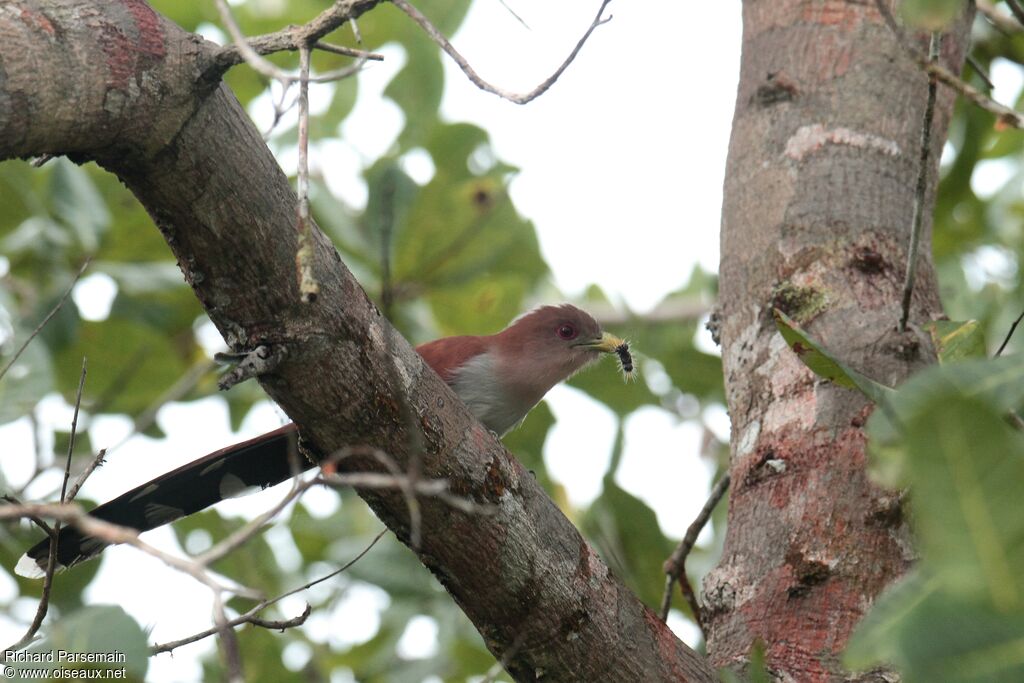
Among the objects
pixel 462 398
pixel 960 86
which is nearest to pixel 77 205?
pixel 462 398

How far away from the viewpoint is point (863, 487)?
2.95 meters

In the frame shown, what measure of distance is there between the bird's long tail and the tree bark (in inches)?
35.3

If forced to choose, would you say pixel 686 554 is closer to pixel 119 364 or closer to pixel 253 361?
pixel 253 361

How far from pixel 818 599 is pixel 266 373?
5.07ft

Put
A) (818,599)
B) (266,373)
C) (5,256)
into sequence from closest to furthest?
(266,373), (818,599), (5,256)

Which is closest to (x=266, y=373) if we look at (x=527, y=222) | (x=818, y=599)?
(x=818, y=599)

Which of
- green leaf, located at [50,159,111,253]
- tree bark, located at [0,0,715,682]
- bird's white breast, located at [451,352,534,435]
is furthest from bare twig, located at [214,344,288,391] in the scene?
green leaf, located at [50,159,111,253]

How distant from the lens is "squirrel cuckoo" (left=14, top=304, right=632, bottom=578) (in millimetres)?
3352

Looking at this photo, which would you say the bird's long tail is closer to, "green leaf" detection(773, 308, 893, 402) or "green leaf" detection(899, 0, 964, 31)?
"green leaf" detection(773, 308, 893, 402)

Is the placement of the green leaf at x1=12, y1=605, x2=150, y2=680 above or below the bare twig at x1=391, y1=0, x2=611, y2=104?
below

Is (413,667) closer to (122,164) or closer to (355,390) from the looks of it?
(355,390)

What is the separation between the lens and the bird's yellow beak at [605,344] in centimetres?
524

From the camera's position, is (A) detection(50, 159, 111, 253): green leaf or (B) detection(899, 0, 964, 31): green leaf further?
(A) detection(50, 159, 111, 253): green leaf

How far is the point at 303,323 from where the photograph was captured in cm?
219
